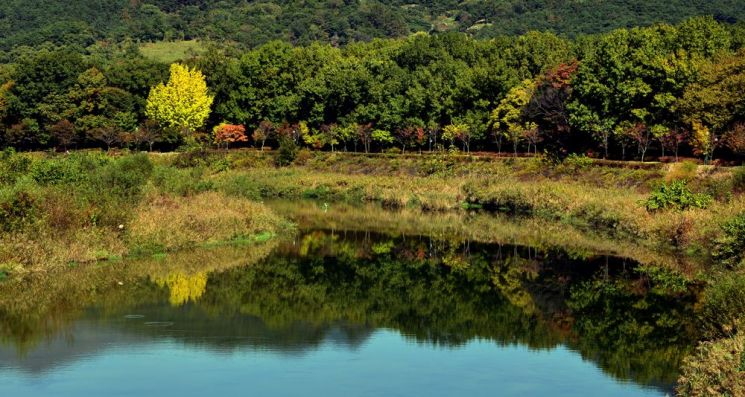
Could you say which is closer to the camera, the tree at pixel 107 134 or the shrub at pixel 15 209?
the shrub at pixel 15 209

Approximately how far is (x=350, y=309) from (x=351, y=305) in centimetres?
81

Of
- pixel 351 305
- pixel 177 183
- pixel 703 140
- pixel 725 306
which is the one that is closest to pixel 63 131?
pixel 177 183

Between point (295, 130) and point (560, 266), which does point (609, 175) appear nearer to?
point (560, 266)

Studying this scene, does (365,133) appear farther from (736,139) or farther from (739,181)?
(739,181)

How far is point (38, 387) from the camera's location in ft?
78.5

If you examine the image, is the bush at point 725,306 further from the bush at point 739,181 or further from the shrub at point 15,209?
the bush at point 739,181

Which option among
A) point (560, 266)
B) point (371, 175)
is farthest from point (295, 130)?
point (560, 266)

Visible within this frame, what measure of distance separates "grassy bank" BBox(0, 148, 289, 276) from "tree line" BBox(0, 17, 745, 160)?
127 feet

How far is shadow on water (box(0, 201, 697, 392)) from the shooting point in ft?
96.2

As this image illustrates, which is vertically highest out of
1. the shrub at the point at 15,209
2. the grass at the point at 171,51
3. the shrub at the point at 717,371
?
the grass at the point at 171,51

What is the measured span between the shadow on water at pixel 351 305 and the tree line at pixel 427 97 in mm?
35838

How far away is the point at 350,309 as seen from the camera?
35625mm

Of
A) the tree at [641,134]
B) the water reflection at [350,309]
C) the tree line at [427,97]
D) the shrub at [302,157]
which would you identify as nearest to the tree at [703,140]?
the tree line at [427,97]

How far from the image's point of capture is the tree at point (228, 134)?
110 meters
